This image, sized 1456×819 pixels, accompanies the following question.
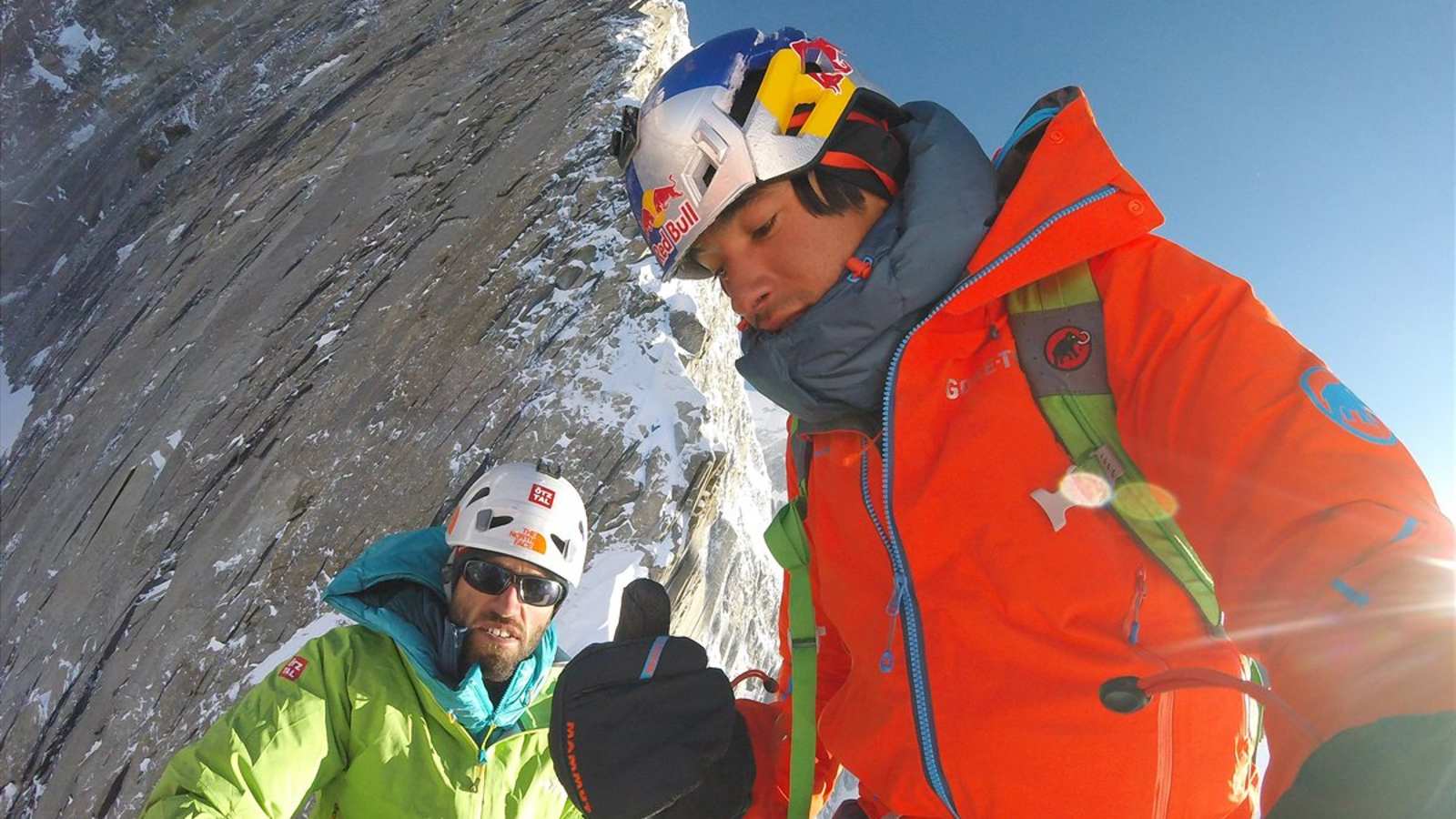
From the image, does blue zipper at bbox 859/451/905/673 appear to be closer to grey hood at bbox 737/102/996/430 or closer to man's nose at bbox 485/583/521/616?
grey hood at bbox 737/102/996/430

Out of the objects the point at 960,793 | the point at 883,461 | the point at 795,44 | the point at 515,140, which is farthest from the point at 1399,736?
the point at 515,140

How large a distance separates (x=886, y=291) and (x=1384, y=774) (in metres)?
1.09

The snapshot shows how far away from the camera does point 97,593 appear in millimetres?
9266

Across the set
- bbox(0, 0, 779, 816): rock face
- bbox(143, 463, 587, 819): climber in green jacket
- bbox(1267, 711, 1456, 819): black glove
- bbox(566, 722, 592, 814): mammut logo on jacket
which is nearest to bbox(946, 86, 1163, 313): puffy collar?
bbox(1267, 711, 1456, 819): black glove

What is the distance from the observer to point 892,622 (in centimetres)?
161

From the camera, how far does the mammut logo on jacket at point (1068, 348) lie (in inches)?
53.7

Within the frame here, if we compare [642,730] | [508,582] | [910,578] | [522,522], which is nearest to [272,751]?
[508,582]

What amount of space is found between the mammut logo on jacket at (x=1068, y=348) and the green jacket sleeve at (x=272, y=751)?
3358 mm

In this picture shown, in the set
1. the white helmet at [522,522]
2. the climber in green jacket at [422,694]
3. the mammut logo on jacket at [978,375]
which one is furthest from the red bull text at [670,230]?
the white helmet at [522,522]

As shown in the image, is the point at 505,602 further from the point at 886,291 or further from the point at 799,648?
the point at 886,291

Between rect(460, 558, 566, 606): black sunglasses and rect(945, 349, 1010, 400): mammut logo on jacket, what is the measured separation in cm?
325

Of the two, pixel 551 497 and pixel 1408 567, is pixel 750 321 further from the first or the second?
pixel 551 497

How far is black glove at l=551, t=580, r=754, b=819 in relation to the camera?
183cm

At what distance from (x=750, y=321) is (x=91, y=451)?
1474 centimetres
